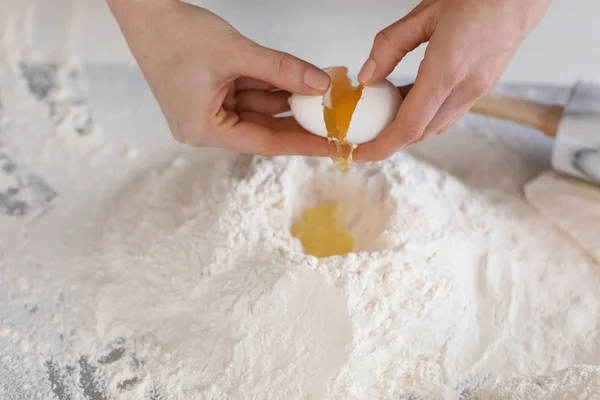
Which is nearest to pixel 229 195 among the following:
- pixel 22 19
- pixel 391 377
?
pixel 391 377

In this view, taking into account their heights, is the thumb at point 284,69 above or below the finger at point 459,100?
above

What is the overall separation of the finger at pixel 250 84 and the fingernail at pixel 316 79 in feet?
0.72

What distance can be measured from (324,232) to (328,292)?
0.52 feet

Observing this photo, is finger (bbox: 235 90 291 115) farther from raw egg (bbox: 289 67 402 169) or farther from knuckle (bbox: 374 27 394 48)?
knuckle (bbox: 374 27 394 48)

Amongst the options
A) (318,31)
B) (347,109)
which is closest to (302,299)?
(347,109)

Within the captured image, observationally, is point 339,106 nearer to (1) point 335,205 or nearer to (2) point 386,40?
(2) point 386,40

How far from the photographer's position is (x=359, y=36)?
4.47 feet

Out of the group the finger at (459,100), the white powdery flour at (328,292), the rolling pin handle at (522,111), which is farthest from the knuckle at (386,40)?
the rolling pin handle at (522,111)

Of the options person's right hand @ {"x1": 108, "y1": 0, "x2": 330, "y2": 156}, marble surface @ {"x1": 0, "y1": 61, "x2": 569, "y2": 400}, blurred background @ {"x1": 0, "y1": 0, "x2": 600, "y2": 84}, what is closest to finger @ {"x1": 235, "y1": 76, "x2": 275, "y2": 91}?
person's right hand @ {"x1": 108, "y1": 0, "x2": 330, "y2": 156}

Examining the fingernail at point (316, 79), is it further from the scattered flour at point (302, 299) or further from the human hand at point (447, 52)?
the scattered flour at point (302, 299)

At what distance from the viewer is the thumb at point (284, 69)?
796mm

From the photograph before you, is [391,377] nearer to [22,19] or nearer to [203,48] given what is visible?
[203,48]

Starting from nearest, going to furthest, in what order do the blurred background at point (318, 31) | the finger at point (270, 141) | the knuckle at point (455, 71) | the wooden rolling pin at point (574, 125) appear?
the knuckle at point (455, 71)
the finger at point (270, 141)
the wooden rolling pin at point (574, 125)
the blurred background at point (318, 31)

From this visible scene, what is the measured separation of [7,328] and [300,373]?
45cm
